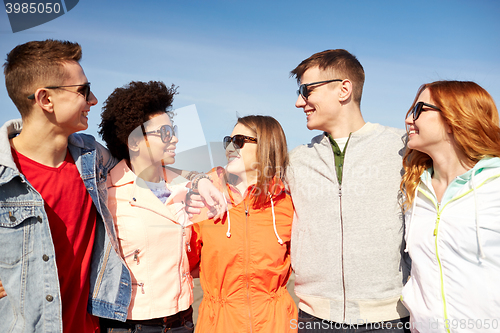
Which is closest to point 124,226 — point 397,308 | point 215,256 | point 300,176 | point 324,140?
point 215,256

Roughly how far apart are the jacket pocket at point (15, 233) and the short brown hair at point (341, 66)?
2593 mm

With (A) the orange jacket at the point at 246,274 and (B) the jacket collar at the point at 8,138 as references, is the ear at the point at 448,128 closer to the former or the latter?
(A) the orange jacket at the point at 246,274

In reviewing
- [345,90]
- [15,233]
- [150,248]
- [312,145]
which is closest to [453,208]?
[312,145]

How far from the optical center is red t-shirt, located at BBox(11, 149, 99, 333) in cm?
241

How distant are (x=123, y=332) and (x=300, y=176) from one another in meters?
1.88

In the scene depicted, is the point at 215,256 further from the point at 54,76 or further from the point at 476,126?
the point at 476,126

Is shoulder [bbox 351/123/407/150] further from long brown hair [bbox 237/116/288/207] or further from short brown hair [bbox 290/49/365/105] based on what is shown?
long brown hair [bbox 237/116/288/207]

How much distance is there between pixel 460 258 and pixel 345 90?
171 centimetres

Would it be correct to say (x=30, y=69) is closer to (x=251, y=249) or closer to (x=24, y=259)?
(x=24, y=259)

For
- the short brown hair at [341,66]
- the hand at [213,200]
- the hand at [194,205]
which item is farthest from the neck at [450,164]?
the hand at [194,205]

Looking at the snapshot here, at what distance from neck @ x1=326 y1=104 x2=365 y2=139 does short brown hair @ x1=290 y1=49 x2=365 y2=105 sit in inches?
7.6

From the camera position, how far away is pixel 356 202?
9.21ft

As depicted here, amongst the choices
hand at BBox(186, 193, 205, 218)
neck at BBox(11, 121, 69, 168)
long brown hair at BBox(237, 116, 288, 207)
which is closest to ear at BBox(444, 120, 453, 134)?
long brown hair at BBox(237, 116, 288, 207)

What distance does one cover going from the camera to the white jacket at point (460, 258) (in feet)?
7.28
